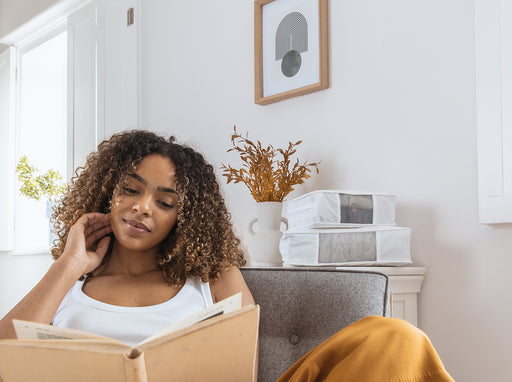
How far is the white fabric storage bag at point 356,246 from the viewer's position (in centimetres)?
149

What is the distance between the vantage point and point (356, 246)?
151cm

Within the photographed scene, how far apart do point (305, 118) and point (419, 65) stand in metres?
0.46

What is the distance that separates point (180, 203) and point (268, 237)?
529mm

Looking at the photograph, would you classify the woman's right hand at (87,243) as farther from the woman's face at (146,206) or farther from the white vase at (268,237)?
the white vase at (268,237)

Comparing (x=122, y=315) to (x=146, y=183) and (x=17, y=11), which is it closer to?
(x=146, y=183)

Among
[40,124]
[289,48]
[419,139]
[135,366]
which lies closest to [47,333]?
[135,366]

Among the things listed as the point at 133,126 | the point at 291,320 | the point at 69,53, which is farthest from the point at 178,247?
the point at 69,53

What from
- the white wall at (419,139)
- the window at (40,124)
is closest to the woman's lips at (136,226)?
the white wall at (419,139)

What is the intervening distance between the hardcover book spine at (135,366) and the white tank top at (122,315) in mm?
461

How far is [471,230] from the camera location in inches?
60.0

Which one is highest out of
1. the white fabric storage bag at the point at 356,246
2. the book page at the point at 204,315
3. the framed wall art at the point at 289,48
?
the framed wall art at the point at 289,48

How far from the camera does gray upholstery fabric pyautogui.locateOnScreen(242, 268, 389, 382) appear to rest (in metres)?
1.17

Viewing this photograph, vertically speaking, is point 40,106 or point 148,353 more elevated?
point 40,106

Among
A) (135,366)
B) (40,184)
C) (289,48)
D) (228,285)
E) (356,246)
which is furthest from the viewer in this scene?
(40,184)
